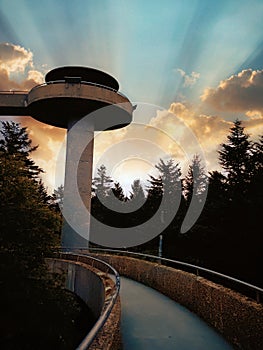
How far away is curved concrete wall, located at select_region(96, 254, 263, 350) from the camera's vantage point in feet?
20.1

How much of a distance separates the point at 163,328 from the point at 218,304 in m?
1.33

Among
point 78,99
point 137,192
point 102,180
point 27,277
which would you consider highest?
point 78,99

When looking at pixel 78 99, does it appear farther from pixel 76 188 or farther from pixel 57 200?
pixel 57 200

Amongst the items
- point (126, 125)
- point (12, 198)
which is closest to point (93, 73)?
point (126, 125)

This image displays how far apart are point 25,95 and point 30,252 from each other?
20.8 metres

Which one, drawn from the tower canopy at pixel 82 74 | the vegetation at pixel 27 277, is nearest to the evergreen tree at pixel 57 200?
the tower canopy at pixel 82 74

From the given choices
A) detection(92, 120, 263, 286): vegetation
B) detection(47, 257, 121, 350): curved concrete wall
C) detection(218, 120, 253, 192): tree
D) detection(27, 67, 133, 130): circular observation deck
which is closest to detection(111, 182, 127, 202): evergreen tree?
detection(92, 120, 263, 286): vegetation

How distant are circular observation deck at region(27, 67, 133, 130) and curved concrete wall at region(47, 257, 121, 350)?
13303 millimetres

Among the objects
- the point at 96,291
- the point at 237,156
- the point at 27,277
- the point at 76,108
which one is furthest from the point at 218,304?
the point at 76,108

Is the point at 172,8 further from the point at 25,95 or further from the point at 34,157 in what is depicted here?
the point at 34,157

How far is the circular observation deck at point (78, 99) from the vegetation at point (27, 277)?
14.4 m

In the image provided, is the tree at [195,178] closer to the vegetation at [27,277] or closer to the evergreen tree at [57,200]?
the evergreen tree at [57,200]

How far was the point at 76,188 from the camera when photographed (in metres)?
28.0

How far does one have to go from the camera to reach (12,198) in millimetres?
13297
